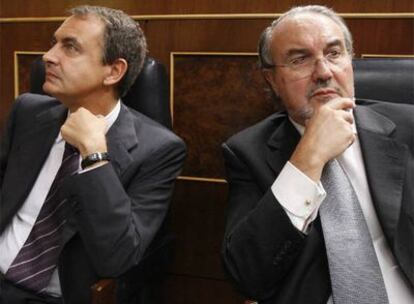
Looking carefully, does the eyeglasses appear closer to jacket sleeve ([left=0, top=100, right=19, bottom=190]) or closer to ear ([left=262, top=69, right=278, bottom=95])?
ear ([left=262, top=69, right=278, bottom=95])

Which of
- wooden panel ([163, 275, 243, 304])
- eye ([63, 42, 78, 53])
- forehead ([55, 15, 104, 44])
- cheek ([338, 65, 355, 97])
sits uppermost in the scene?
forehead ([55, 15, 104, 44])

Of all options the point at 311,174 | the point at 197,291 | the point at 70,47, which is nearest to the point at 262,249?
the point at 311,174

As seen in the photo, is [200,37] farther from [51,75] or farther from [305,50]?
[305,50]

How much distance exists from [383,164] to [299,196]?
0.24m

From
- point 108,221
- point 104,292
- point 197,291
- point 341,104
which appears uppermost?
point 341,104

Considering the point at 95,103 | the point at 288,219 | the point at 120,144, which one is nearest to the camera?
the point at 288,219

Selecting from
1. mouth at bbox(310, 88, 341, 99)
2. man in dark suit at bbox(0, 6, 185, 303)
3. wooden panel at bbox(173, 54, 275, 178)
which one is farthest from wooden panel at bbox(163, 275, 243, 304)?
mouth at bbox(310, 88, 341, 99)

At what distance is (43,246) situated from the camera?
57.2 inches

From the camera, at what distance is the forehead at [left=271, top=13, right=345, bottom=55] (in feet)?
3.87

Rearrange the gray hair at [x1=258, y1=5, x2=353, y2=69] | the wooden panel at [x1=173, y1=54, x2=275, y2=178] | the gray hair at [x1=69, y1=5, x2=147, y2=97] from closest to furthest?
the gray hair at [x1=258, y1=5, x2=353, y2=69], the gray hair at [x1=69, y1=5, x2=147, y2=97], the wooden panel at [x1=173, y1=54, x2=275, y2=178]

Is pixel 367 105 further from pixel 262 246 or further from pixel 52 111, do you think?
pixel 52 111

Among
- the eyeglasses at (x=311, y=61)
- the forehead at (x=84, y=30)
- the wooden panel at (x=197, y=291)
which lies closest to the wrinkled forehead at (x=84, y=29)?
the forehead at (x=84, y=30)

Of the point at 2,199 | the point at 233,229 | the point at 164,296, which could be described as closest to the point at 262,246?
the point at 233,229

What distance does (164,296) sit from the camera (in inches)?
86.1
